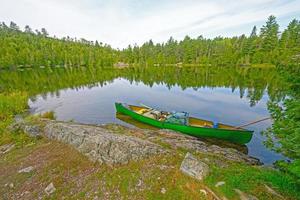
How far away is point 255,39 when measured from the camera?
87875mm

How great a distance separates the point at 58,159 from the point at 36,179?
5.32 feet

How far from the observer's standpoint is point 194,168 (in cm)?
820

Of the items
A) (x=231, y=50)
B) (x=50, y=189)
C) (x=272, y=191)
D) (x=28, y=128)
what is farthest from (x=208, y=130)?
(x=231, y=50)

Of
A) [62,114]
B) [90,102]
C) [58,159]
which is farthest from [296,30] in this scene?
[58,159]

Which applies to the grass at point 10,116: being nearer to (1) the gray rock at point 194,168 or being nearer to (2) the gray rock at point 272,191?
(1) the gray rock at point 194,168

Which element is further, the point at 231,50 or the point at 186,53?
the point at 186,53

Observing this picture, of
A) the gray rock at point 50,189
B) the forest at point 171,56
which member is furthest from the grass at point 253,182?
the forest at point 171,56

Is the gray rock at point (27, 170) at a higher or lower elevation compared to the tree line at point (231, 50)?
lower

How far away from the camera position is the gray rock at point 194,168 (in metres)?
A: 7.94

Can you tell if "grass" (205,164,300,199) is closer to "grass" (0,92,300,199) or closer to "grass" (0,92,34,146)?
"grass" (0,92,300,199)

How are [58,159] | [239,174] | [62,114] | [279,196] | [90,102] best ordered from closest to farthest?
1. [279,196]
2. [239,174]
3. [58,159]
4. [62,114]
5. [90,102]

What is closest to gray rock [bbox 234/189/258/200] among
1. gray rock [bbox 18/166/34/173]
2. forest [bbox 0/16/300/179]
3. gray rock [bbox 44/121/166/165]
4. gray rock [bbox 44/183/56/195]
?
gray rock [bbox 44/121/166/165]

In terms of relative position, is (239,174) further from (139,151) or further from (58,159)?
(58,159)

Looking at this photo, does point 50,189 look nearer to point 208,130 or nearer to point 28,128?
point 28,128
